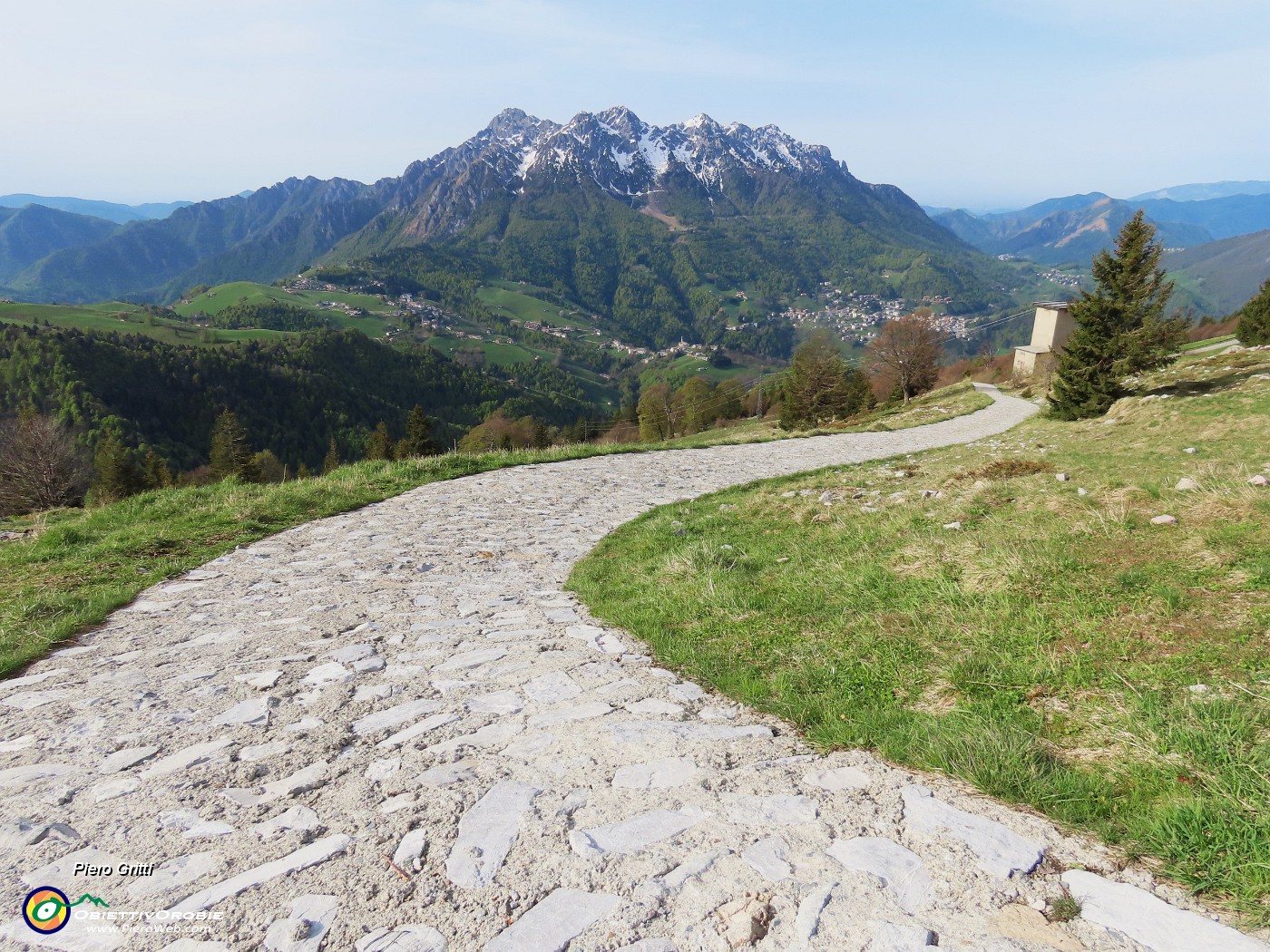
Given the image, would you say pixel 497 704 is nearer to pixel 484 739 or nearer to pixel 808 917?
pixel 484 739

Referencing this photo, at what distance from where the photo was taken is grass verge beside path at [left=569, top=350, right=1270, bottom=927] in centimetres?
309

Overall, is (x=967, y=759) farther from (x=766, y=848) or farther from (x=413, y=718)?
(x=413, y=718)

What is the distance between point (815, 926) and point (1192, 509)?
7.10m

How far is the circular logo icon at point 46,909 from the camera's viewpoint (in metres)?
2.79

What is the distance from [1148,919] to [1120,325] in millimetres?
31481

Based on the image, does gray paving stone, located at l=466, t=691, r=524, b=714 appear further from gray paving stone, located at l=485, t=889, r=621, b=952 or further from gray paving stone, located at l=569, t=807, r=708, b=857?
gray paving stone, located at l=485, t=889, r=621, b=952

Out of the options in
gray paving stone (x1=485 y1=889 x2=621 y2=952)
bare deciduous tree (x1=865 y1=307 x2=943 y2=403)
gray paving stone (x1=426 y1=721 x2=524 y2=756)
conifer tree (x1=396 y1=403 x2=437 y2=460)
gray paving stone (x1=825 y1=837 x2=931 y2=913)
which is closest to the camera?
gray paving stone (x1=485 y1=889 x2=621 y2=952)

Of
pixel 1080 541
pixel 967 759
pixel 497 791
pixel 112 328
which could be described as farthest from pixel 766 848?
pixel 112 328

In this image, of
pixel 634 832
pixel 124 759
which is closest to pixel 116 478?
pixel 124 759

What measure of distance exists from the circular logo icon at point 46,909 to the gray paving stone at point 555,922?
83.3 inches

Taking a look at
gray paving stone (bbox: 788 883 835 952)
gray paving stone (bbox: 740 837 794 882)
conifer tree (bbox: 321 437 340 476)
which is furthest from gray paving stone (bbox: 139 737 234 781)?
conifer tree (bbox: 321 437 340 476)

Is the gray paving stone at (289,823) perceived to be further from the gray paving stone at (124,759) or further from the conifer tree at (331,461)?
the conifer tree at (331,461)

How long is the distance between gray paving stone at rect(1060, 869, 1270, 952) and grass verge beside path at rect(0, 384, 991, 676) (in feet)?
27.8

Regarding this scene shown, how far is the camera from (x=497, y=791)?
3.65 m
